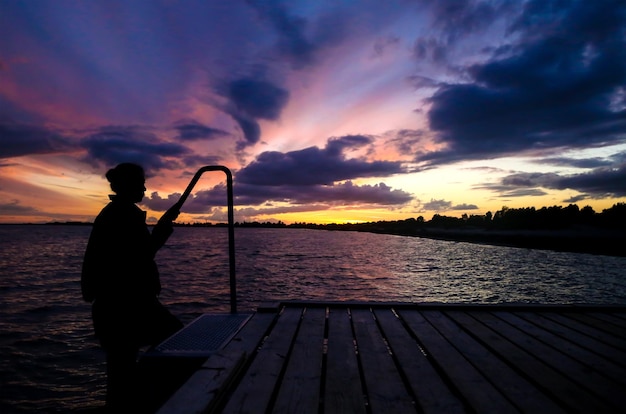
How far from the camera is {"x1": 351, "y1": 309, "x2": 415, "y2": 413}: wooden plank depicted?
2.84m

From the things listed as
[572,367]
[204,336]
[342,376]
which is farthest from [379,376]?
[204,336]

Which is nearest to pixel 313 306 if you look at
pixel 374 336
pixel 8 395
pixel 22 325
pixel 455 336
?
pixel 374 336

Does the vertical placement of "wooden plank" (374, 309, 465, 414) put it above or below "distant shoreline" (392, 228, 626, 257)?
above

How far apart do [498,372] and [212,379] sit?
278 cm

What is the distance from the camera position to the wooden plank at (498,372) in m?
2.91

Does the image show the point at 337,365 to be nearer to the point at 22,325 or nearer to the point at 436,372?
the point at 436,372

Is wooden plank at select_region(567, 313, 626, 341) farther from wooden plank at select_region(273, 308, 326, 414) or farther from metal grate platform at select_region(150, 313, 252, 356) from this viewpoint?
metal grate platform at select_region(150, 313, 252, 356)

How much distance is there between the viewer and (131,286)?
11.6ft

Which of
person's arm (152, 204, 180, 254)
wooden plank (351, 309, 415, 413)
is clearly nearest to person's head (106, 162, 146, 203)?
person's arm (152, 204, 180, 254)

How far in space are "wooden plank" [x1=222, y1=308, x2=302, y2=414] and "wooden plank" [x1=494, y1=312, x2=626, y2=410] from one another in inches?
112

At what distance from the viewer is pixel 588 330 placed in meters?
5.05

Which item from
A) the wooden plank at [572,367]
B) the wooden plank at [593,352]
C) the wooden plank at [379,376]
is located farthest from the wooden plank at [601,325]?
the wooden plank at [379,376]

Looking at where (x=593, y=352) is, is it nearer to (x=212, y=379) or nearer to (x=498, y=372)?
(x=498, y=372)

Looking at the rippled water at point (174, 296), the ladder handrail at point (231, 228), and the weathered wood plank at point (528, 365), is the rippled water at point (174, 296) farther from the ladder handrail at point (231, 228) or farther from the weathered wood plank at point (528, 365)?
the weathered wood plank at point (528, 365)
